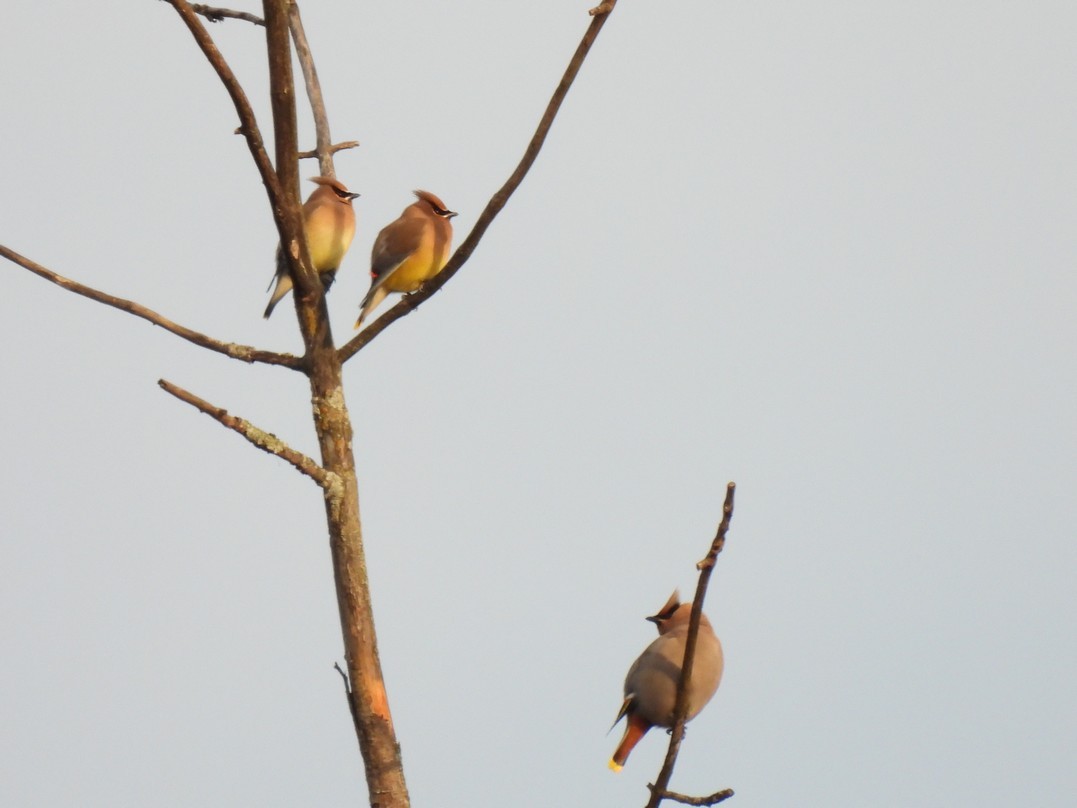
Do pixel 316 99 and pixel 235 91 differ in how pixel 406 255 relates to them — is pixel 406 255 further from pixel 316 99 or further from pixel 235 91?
pixel 235 91

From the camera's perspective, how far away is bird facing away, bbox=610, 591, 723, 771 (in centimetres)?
400

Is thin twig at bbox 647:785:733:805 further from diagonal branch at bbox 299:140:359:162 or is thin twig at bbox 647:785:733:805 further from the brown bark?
diagonal branch at bbox 299:140:359:162

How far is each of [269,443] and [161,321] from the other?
1.19 ft

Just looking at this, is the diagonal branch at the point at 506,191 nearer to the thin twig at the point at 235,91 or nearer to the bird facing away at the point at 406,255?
the thin twig at the point at 235,91

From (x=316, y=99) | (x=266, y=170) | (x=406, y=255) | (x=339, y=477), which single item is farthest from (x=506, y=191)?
(x=406, y=255)

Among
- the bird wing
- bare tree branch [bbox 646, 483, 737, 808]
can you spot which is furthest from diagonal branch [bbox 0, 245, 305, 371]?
the bird wing

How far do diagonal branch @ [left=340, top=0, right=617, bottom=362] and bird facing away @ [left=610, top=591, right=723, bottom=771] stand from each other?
4.49 feet

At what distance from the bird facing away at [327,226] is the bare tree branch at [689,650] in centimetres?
234

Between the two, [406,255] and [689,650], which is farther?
[406,255]

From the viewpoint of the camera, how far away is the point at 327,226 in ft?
16.8

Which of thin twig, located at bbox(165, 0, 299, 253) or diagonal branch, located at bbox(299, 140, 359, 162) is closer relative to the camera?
thin twig, located at bbox(165, 0, 299, 253)

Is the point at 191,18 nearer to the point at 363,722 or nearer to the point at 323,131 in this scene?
the point at 363,722

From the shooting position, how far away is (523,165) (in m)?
2.93

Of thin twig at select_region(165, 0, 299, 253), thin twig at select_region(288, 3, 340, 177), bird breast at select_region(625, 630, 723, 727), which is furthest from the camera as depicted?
thin twig at select_region(288, 3, 340, 177)
